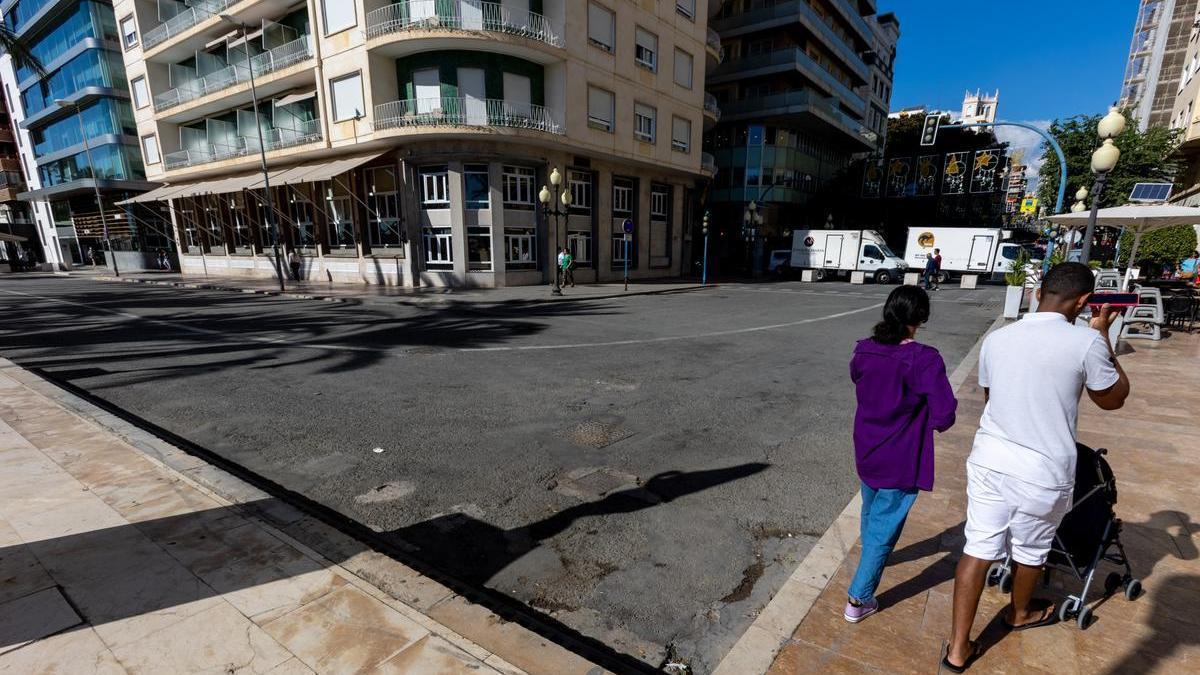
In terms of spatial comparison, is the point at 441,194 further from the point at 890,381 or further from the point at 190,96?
the point at 890,381

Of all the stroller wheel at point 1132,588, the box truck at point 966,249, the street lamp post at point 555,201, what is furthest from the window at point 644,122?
the stroller wheel at point 1132,588

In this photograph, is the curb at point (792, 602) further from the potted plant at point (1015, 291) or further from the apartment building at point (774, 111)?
the apartment building at point (774, 111)

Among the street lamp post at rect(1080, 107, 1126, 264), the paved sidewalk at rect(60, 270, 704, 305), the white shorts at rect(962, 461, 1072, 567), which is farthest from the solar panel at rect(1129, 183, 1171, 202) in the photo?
the white shorts at rect(962, 461, 1072, 567)

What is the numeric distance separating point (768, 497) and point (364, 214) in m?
24.4

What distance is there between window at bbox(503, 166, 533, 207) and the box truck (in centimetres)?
2090

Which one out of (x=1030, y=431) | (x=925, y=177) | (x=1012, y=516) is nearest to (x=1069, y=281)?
(x=1030, y=431)

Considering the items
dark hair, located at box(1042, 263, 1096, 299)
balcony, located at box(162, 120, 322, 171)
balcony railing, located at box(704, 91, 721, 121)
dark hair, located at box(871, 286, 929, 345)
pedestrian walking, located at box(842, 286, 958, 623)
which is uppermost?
balcony railing, located at box(704, 91, 721, 121)

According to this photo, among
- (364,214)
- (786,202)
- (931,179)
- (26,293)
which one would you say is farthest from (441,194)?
(931,179)

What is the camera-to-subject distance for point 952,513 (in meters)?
3.54

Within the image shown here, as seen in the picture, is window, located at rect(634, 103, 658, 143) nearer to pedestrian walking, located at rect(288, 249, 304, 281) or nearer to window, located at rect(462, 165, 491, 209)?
window, located at rect(462, 165, 491, 209)

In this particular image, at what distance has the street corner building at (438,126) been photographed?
65.0 ft

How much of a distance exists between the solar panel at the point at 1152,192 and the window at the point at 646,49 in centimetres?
1905

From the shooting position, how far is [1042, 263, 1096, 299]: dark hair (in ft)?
6.99

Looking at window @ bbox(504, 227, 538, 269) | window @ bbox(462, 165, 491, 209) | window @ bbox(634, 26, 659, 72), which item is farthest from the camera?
window @ bbox(634, 26, 659, 72)
